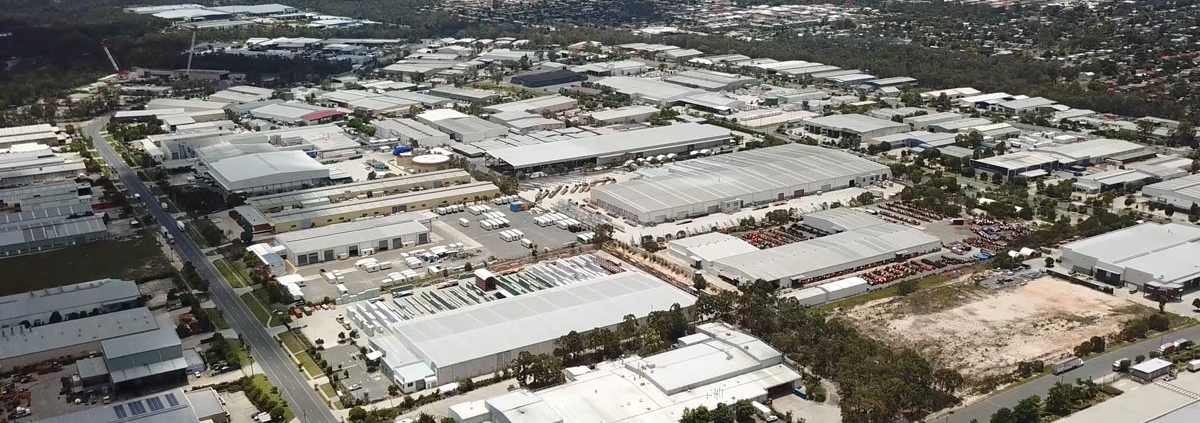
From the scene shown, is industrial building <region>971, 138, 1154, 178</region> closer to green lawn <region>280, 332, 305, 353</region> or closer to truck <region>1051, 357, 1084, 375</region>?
truck <region>1051, 357, 1084, 375</region>

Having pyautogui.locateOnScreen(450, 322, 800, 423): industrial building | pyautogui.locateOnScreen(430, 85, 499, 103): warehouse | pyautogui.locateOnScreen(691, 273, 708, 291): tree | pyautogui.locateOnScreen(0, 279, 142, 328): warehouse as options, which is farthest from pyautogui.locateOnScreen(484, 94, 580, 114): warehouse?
pyautogui.locateOnScreen(450, 322, 800, 423): industrial building

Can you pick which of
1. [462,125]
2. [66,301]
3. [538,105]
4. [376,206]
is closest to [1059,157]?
[538,105]

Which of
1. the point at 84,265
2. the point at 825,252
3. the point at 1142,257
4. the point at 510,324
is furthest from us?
the point at 84,265

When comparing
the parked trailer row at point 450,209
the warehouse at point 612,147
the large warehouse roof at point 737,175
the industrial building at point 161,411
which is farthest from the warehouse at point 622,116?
the industrial building at point 161,411

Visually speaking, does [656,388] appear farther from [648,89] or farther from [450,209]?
[648,89]

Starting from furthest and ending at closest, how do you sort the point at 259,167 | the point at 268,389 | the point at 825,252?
1. the point at 259,167
2. the point at 825,252
3. the point at 268,389

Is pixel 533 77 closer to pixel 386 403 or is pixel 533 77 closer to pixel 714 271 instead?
pixel 714 271

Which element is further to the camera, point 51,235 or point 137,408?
point 51,235
